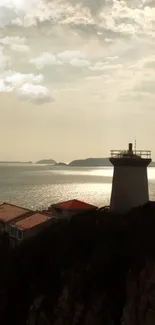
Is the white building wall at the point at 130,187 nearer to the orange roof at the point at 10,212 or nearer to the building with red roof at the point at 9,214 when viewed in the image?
the building with red roof at the point at 9,214

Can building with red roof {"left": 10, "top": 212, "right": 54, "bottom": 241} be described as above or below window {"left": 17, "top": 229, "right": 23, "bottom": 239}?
above

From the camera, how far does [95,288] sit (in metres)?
19.1

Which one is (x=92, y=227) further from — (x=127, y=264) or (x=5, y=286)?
(x=5, y=286)

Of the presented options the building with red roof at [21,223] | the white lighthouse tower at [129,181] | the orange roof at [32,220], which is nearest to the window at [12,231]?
the building with red roof at [21,223]

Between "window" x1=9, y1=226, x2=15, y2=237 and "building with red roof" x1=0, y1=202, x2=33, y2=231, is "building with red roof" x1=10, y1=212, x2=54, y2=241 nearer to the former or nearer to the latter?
"window" x1=9, y1=226, x2=15, y2=237

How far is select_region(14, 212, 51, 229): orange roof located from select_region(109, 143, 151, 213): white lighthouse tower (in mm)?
6222

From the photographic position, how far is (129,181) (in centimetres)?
2666

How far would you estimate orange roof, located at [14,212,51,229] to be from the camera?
29.9m

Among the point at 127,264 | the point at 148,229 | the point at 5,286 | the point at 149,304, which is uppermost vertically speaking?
the point at 148,229

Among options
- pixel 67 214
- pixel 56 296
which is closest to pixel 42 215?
pixel 67 214

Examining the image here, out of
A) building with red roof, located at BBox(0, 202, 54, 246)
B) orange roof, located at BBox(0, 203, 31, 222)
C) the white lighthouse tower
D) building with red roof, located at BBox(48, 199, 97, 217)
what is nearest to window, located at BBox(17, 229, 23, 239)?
building with red roof, located at BBox(0, 202, 54, 246)

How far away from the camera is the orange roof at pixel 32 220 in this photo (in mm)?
29855

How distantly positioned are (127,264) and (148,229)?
2.78 metres

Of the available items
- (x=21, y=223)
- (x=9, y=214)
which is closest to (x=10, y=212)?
(x=9, y=214)
